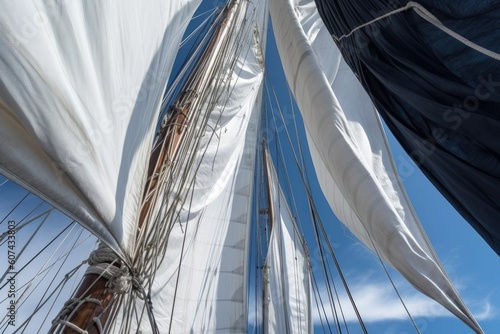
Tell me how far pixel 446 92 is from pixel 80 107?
1.62m

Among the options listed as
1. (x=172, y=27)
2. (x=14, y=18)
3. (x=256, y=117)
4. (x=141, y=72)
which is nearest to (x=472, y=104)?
(x=14, y=18)

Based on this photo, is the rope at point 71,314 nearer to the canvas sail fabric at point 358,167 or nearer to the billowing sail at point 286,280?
the canvas sail fabric at point 358,167

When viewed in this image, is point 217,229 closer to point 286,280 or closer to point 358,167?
point 286,280

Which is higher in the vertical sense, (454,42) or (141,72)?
(141,72)

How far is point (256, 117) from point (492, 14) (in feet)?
32.1

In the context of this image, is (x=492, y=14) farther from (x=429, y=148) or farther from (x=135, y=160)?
(x=135, y=160)

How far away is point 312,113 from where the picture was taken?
11.3 feet

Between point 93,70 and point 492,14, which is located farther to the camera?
point 93,70

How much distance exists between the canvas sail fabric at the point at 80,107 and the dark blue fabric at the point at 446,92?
143cm

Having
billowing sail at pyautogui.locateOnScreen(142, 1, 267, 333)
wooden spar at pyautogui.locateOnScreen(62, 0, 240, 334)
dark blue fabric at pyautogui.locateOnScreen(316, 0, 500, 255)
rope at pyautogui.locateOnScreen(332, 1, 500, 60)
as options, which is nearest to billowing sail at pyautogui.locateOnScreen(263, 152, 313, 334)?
billowing sail at pyautogui.locateOnScreen(142, 1, 267, 333)

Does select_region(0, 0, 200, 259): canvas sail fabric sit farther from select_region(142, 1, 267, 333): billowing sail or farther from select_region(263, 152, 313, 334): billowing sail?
select_region(263, 152, 313, 334): billowing sail

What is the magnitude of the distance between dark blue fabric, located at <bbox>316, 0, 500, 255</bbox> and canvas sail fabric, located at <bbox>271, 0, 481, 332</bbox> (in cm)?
70

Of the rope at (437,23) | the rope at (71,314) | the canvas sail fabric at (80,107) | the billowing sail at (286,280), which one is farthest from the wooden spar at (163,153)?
the billowing sail at (286,280)

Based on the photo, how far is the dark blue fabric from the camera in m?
1.46
